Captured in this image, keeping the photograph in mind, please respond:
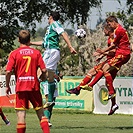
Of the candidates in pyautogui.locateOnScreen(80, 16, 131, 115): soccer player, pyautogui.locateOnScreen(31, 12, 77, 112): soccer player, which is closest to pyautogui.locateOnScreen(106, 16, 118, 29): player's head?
pyautogui.locateOnScreen(80, 16, 131, 115): soccer player

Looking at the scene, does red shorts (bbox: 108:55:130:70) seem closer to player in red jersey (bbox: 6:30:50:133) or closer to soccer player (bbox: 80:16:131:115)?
soccer player (bbox: 80:16:131:115)

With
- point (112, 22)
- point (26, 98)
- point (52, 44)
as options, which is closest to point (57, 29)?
point (52, 44)

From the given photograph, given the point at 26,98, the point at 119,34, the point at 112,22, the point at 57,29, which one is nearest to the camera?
the point at 26,98

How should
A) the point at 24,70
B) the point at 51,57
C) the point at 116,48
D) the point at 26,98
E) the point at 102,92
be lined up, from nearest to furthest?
the point at 24,70
the point at 26,98
the point at 51,57
the point at 116,48
the point at 102,92

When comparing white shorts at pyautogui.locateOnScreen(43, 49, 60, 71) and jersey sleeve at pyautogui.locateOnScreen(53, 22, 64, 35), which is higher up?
jersey sleeve at pyautogui.locateOnScreen(53, 22, 64, 35)

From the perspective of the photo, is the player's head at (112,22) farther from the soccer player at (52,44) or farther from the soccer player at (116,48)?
the soccer player at (52,44)

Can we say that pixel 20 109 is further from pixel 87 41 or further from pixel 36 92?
pixel 87 41

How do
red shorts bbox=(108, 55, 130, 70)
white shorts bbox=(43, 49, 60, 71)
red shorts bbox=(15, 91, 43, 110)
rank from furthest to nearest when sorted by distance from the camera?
red shorts bbox=(108, 55, 130, 70), white shorts bbox=(43, 49, 60, 71), red shorts bbox=(15, 91, 43, 110)

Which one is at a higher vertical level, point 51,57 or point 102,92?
point 51,57

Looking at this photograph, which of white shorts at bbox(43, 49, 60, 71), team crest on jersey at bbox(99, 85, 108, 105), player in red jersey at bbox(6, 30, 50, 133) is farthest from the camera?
team crest on jersey at bbox(99, 85, 108, 105)

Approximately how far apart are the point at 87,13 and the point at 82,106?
10.9m

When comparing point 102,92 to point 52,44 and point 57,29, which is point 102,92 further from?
point 57,29

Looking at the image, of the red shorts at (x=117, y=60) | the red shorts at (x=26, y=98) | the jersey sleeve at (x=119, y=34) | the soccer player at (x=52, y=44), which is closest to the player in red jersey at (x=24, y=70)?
the red shorts at (x=26, y=98)

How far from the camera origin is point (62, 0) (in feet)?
110
